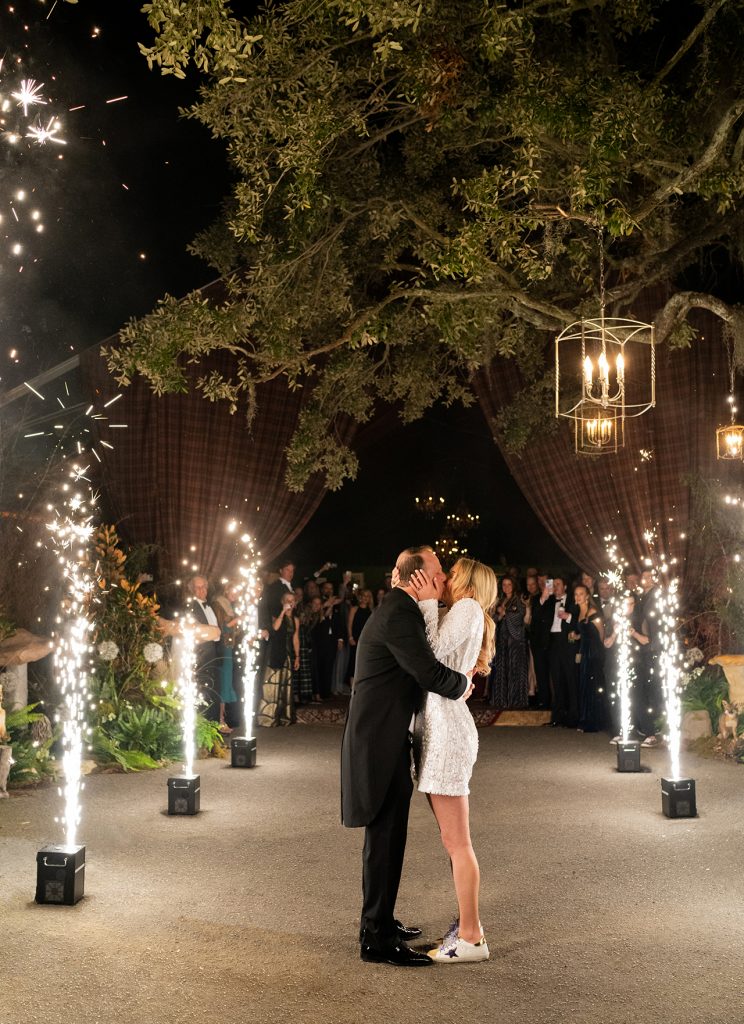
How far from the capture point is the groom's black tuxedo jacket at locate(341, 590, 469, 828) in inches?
165

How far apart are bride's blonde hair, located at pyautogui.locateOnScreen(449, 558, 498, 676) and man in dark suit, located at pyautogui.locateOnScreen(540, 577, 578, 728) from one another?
7.65 m

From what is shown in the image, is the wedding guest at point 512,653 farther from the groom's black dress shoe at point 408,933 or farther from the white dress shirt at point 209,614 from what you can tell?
the groom's black dress shoe at point 408,933

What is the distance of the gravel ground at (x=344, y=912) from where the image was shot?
373 centimetres

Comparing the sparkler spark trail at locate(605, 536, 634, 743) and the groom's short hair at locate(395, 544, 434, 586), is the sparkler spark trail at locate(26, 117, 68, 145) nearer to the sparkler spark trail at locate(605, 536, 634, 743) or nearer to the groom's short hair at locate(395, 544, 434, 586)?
the groom's short hair at locate(395, 544, 434, 586)

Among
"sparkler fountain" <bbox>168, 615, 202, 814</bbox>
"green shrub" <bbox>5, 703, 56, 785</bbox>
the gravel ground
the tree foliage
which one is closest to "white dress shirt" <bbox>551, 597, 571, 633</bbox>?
the tree foliage

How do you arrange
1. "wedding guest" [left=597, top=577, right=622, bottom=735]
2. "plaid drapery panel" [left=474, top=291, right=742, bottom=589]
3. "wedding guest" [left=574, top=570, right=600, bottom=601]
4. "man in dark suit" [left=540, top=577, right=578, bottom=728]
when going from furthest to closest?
"wedding guest" [left=574, top=570, right=600, bottom=601]
"plaid drapery panel" [left=474, top=291, right=742, bottom=589]
"man in dark suit" [left=540, top=577, right=578, bottom=728]
"wedding guest" [left=597, top=577, right=622, bottom=735]

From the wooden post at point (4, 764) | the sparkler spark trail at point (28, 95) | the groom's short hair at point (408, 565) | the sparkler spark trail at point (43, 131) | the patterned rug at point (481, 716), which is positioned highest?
the sparkler spark trail at point (28, 95)

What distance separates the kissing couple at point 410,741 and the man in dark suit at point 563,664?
7689 millimetres

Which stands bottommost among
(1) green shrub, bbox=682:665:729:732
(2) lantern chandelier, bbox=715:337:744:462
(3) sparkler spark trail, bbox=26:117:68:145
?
(1) green shrub, bbox=682:665:729:732

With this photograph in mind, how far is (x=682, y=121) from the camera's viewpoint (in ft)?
28.5

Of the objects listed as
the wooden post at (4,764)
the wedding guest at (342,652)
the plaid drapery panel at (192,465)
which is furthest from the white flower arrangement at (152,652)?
the wedding guest at (342,652)

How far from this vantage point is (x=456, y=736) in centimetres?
429

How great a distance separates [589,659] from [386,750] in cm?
783

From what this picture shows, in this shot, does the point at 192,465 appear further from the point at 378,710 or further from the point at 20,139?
the point at 378,710
